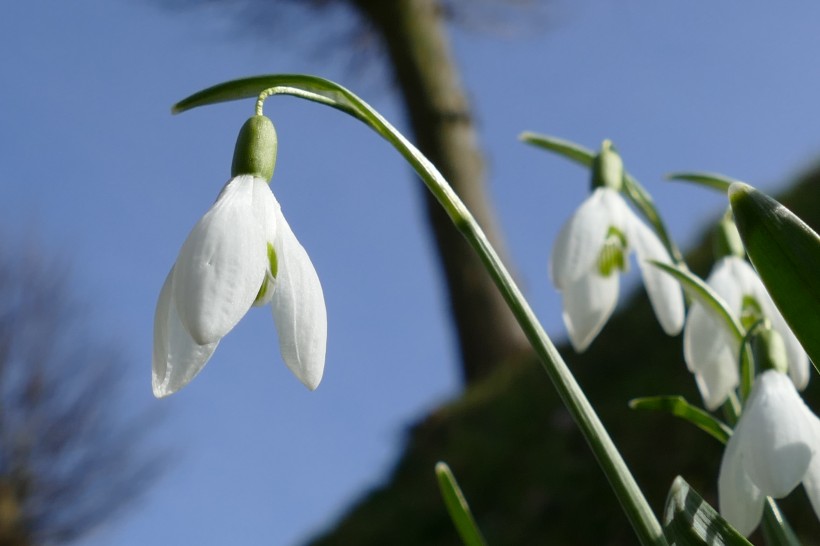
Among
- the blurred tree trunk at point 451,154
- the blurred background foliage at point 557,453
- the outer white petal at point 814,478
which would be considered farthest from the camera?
the blurred tree trunk at point 451,154

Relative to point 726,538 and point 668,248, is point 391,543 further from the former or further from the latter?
point 726,538

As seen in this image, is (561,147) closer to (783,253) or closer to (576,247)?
(576,247)

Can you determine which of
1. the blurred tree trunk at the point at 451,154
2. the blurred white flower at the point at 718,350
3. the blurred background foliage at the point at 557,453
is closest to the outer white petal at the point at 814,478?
the blurred white flower at the point at 718,350

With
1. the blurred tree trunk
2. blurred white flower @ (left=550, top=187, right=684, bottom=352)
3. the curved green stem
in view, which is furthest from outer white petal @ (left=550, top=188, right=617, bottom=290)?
the blurred tree trunk

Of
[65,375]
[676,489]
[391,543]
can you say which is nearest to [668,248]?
[676,489]

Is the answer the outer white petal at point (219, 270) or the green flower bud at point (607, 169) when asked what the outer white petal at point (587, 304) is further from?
the outer white petal at point (219, 270)

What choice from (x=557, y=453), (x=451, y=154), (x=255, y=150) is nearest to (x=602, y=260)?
(x=255, y=150)

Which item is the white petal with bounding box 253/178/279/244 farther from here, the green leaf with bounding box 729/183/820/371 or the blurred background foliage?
the blurred background foliage

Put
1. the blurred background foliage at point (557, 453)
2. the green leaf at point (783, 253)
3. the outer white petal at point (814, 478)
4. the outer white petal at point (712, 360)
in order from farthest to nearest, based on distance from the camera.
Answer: the blurred background foliage at point (557, 453), the outer white petal at point (712, 360), the outer white petal at point (814, 478), the green leaf at point (783, 253)
